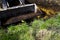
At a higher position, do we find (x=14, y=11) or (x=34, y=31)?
(x=14, y=11)

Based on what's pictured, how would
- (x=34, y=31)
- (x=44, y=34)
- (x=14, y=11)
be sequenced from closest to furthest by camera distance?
(x=44, y=34), (x=34, y=31), (x=14, y=11)

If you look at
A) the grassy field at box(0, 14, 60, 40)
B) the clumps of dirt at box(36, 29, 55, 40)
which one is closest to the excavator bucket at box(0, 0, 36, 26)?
the grassy field at box(0, 14, 60, 40)

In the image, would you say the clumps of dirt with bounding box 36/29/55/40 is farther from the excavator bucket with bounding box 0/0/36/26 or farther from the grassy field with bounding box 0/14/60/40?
the excavator bucket with bounding box 0/0/36/26

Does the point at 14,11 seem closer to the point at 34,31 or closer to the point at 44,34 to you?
the point at 34,31

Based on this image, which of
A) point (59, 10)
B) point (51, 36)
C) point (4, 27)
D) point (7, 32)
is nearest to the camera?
point (51, 36)

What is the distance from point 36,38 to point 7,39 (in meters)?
0.68

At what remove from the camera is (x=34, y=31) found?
13.0ft

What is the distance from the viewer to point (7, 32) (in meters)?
4.04

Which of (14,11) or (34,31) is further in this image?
(14,11)

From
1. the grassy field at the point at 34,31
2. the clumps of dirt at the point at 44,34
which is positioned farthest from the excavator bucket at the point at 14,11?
the clumps of dirt at the point at 44,34

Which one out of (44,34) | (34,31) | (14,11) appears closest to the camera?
(44,34)

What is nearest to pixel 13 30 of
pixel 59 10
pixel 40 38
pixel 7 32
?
pixel 7 32

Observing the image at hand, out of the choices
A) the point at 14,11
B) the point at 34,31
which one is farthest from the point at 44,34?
the point at 14,11

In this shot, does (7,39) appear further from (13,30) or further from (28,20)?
(28,20)
